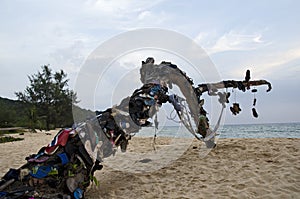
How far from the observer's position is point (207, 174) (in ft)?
21.4

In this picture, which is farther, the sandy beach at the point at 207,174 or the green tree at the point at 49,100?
the green tree at the point at 49,100

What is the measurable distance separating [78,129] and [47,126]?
33.2m

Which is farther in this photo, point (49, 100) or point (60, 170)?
point (49, 100)

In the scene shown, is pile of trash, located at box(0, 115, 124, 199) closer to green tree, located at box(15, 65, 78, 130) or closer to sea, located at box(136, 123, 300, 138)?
sea, located at box(136, 123, 300, 138)

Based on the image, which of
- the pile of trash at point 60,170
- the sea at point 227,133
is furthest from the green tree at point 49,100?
the pile of trash at point 60,170

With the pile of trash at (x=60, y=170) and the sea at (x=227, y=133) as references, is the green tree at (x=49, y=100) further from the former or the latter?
the pile of trash at (x=60, y=170)

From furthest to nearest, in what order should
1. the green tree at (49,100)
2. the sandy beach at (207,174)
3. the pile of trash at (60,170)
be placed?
the green tree at (49,100) → the sandy beach at (207,174) → the pile of trash at (60,170)

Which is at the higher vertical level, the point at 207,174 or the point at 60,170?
the point at 60,170

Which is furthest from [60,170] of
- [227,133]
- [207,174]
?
[227,133]

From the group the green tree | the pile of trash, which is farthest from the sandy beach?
the green tree

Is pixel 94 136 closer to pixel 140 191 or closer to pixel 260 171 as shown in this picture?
pixel 140 191

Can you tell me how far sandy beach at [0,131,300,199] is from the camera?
5.41 meters

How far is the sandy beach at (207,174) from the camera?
5406mm

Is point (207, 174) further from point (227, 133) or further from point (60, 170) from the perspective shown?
point (227, 133)
